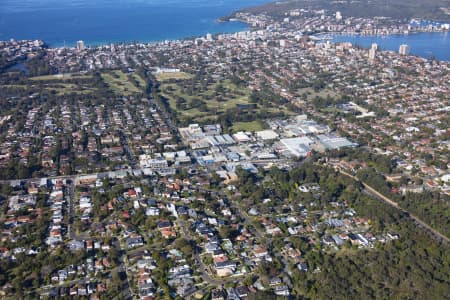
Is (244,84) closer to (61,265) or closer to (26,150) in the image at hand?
(26,150)

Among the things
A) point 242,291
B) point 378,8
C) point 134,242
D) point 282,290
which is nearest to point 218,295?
point 242,291

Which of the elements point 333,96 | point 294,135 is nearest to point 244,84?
point 333,96

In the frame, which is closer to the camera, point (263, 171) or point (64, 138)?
point (263, 171)

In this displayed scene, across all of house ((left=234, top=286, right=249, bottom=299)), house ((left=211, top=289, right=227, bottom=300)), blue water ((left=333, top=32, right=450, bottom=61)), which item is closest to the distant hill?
blue water ((left=333, top=32, right=450, bottom=61))

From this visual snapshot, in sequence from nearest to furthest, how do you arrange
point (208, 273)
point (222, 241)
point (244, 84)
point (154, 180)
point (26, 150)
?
point (208, 273), point (222, 241), point (154, 180), point (26, 150), point (244, 84)

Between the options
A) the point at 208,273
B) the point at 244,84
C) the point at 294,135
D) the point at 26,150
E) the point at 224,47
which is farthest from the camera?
the point at 224,47

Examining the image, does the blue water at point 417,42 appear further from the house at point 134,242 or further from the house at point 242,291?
the house at point 242,291

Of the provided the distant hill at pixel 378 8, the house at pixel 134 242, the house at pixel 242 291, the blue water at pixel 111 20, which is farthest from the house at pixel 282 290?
the distant hill at pixel 378 8
